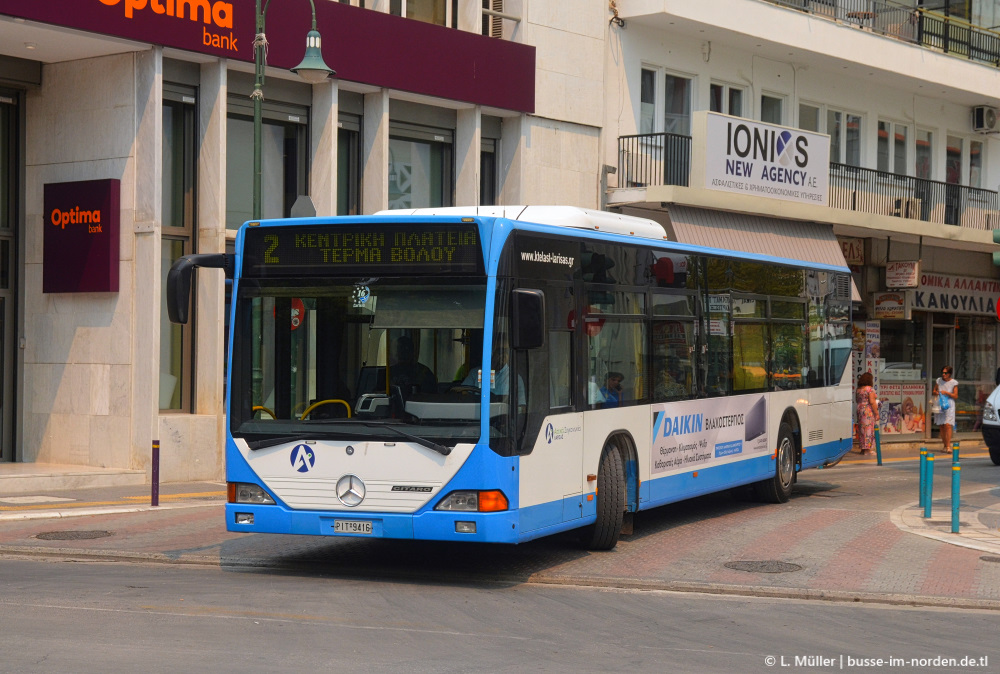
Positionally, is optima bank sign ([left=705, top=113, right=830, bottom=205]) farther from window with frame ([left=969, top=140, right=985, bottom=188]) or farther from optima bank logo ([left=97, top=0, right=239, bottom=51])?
optima bank logo ([left=97, top=0, right=239, bottom=51])

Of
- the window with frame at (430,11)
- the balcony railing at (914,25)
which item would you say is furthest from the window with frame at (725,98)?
the window with frame at (430,11)

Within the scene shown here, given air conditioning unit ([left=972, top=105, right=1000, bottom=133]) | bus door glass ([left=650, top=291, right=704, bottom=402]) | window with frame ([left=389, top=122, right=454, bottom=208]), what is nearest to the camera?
bus door glass ([left=650, top=291, right=704, bottom=402])

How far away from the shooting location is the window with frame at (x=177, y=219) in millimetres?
20219

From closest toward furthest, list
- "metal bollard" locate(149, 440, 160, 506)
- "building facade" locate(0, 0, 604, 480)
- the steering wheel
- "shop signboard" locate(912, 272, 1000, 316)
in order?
the steering wheel < "metal bollard" locate(149, 440, 160, 506) < "building facade" locate(0, 0, 604, 480) < "shop signboard" locate(912, 272, 1000, 316)

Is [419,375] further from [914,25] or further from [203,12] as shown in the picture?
[914,25]

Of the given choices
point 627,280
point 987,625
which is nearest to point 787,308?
point 627,280

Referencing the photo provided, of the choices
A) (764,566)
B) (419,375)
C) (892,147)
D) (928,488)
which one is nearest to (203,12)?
(419,375)

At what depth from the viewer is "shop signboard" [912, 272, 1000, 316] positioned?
3431 centimetres

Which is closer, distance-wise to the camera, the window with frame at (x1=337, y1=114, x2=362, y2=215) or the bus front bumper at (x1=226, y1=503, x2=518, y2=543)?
the bus front bumper at (x1=226, y1=503, x2=518, y2=543)

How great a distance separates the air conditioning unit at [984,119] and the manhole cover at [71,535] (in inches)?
1157

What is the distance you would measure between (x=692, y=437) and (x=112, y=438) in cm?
896

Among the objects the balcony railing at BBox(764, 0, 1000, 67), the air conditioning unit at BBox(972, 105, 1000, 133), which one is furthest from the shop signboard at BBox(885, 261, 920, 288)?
the air conditioning unit at BBox(972, 105, 1000, 133)

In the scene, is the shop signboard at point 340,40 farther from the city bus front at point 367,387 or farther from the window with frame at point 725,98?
the city bus front at point 367,387

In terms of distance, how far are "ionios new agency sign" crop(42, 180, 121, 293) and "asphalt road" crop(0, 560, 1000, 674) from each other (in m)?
8.63
